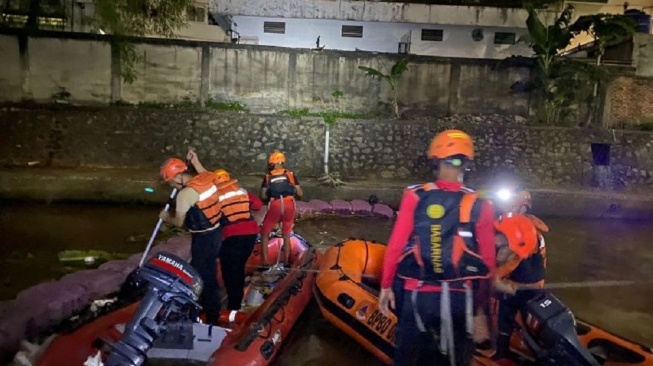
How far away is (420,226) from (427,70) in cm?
1147

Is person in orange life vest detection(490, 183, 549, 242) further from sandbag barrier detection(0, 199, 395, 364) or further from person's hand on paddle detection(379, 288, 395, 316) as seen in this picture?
sandbag barrier detection(0, 199, 395, 364)

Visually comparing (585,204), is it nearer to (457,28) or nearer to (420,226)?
(457,28)

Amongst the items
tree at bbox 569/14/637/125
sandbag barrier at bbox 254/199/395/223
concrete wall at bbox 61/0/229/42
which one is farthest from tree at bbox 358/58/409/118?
concrete wall at bbox 61/0/229/42

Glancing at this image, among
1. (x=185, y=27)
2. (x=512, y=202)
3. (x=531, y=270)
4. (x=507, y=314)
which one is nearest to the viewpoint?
(x=531, y=270)

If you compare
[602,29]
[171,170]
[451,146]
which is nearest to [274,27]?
[602,29]

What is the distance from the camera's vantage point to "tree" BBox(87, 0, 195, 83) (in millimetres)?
13367

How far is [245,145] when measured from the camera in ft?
44.6

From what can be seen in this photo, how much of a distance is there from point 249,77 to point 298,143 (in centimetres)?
189

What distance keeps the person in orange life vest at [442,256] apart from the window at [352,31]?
16391mm

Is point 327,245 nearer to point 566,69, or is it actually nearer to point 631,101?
point 566,69

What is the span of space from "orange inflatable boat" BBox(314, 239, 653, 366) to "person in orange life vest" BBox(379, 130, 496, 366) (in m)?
0.91

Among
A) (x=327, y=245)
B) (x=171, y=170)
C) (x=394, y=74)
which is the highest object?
(x=394, y=74)

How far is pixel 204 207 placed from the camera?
489cm

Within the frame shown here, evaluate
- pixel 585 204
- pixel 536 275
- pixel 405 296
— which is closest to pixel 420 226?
pixel 405 296
